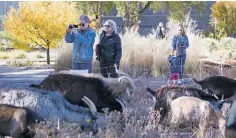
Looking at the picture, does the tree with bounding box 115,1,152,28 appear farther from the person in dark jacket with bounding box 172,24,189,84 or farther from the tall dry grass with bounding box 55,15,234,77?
the person in dark jacket with bounding box 172,24,189,84

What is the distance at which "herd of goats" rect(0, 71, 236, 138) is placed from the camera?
541 centimetres

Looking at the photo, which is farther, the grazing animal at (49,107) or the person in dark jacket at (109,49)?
the person in dark jacket at (109,49)

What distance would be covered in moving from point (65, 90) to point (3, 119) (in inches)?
78.1

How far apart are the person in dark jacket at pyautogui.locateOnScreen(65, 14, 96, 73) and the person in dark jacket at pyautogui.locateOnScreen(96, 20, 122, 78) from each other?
0.36 meters

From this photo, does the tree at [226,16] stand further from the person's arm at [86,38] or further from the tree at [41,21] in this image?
the person's arm at [86,38]

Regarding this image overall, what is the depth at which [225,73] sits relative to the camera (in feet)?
39.8

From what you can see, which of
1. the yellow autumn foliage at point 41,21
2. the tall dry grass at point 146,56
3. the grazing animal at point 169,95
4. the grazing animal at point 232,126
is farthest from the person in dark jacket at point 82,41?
the yellow autumn foliage at point 41,21

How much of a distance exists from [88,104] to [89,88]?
4.03 ft

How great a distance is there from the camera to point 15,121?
5.35 metres

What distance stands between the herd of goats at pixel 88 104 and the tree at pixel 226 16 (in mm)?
31338

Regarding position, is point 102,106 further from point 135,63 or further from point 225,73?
point 135,63

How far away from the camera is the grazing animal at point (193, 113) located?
5914 millimetres

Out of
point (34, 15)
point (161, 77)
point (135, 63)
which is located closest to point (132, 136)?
point (161, 77)

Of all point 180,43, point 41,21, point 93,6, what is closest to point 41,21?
point 41,21
